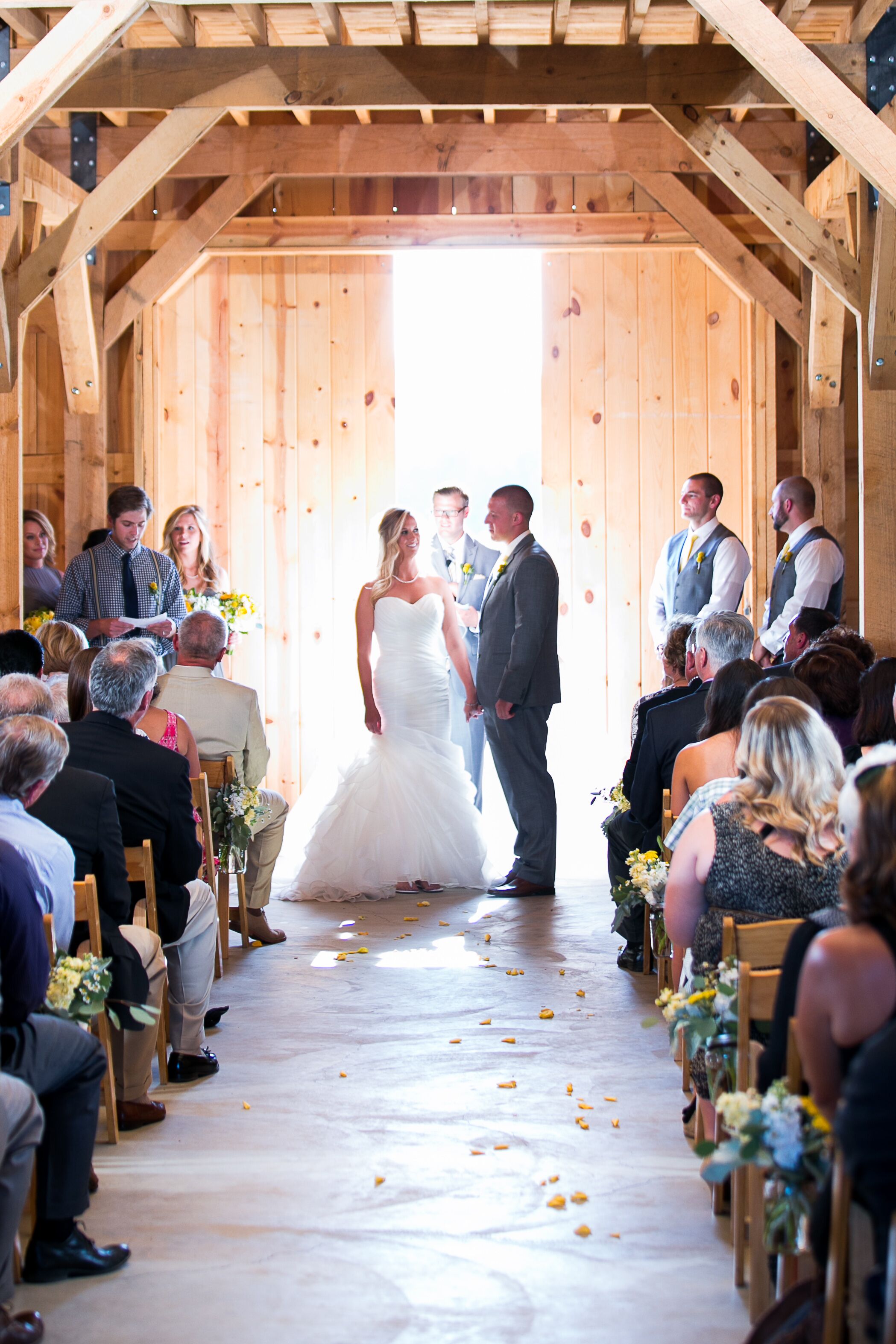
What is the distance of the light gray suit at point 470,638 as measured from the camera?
7.30 m

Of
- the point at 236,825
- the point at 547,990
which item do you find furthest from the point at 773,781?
the point at 236,825

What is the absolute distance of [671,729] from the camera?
442 centimetres

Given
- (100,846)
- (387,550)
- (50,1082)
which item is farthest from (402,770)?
(50,1082)

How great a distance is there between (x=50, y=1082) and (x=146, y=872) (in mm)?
1063

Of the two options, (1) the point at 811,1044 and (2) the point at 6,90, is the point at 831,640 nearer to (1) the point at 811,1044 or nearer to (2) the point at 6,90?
(1) the point at 811,1044

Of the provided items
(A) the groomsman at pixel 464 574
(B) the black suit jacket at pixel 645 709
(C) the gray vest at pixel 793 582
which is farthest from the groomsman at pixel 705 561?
(B) the black suit jacket at pixel 645 709

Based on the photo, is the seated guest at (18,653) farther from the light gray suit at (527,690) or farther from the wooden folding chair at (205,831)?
the light gray suit at (527,690)

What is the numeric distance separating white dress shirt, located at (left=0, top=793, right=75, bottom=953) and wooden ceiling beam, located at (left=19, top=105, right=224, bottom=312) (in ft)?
11.7

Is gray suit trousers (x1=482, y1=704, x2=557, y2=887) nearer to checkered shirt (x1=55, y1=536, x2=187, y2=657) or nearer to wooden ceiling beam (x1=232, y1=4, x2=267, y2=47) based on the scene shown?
checkered shirt (x1=55, y1=536, x2=187, y2=657)

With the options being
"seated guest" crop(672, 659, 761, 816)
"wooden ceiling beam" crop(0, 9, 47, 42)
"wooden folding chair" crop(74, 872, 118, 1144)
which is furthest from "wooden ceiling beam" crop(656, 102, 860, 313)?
"wooden folding chair" crop(74, 872, 118, 1144)

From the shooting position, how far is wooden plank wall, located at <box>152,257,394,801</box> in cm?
835

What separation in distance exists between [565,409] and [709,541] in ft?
6.25

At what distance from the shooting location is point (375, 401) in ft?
27.4

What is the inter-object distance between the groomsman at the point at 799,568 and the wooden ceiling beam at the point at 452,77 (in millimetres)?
1733
